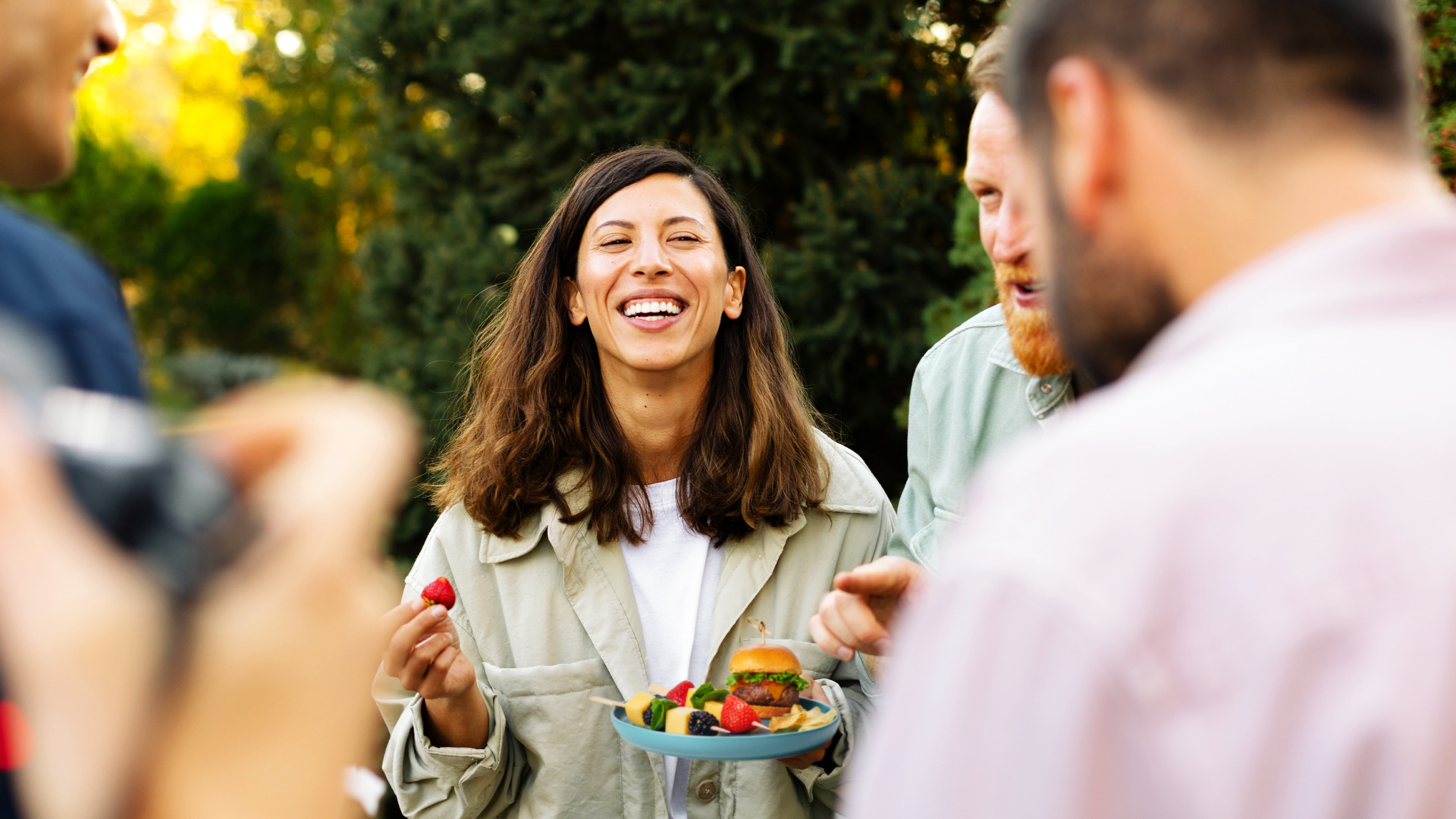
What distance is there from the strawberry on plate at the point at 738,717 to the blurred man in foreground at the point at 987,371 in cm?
31

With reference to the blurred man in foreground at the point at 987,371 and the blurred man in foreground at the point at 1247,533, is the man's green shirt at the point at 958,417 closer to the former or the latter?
the blurred man in foreground at the point at 987,371

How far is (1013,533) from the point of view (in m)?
0.81

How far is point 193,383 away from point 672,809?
1.54 metres

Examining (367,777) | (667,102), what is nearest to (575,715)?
(367,777)

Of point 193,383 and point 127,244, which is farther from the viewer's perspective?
point 127,244

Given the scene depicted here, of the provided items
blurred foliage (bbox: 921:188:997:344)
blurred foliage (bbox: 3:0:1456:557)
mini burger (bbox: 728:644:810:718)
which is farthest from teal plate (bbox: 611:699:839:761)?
blurred foliage (bbox: 921:188:997:344)

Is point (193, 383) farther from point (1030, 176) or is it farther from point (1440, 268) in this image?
point (1440, 268)

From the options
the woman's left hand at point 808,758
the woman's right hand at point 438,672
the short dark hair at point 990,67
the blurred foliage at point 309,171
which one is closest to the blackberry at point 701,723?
the woman's left hand at point 808,758

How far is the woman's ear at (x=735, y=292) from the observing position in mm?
3369

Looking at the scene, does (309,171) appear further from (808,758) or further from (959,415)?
(808,758)

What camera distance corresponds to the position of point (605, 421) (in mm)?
3201

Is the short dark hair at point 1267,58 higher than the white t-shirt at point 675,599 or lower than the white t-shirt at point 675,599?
higher

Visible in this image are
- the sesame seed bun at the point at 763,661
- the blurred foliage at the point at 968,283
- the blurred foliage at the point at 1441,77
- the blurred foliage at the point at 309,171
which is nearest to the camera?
the sesame seed bun at the point at 763,661

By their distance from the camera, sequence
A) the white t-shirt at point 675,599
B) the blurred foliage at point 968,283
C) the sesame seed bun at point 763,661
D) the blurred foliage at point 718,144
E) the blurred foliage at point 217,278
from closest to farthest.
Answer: the sesame seed bun at point 763,661 < the white t-shirt at point 675,599 < the blurred foliage at point 968,283 < the blurred foliage at point 718,144 < the blurred foliage at point 217,278
